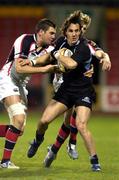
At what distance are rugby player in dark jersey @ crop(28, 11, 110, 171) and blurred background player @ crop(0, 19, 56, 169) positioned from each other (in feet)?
0.65

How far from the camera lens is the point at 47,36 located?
1054 cm

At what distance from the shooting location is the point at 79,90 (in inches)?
418

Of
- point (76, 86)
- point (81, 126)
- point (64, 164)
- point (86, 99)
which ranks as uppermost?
point (76, 86)

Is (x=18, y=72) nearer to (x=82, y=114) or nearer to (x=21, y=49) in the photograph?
(x=21, y=49)

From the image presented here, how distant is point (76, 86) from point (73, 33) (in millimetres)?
756

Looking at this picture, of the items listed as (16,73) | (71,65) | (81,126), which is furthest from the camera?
(16,73)

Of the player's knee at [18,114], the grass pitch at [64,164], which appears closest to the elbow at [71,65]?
the player's knee at [18,114]

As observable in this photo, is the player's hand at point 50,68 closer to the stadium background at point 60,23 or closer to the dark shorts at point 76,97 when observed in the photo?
the dark shorts at point 76,97

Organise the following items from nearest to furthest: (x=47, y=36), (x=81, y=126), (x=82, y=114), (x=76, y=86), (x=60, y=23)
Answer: (x=81, y=126)
(x=82, y=114)
(x=47, y=36)
(x=76, y=86)
(x=60, y=23)

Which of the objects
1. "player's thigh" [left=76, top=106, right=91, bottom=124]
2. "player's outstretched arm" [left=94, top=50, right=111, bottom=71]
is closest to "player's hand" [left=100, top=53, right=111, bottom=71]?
"player's outstretched arm" [left=94, top=50, right=111, bottom=71]

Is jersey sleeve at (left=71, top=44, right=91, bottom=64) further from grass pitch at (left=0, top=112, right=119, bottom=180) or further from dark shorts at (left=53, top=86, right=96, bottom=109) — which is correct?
grass pitch at (left=0, top=112, right=119, bottom=180)

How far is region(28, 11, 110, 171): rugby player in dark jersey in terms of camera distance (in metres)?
10.3

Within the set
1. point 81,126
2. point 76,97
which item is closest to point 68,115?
point 76,97

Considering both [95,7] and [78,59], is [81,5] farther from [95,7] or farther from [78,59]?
[78,59]
